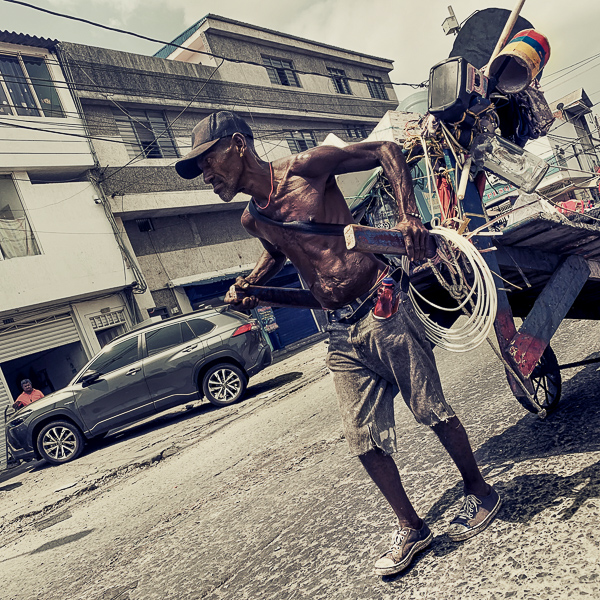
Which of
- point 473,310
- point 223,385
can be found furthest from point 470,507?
point 223,385

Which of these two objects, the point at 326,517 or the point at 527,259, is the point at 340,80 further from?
the point at 326,517

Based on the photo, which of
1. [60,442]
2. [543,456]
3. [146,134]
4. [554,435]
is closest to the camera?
[543,456]

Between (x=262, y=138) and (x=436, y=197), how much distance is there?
69.7 ft

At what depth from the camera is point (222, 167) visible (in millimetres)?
2514

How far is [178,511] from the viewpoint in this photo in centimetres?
432

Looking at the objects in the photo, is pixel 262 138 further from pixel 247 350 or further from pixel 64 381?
pixel 247 350

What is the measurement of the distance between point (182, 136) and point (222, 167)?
19082 millimetres

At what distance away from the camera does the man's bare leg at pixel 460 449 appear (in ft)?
7.67

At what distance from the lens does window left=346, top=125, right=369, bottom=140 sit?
95.6 ft

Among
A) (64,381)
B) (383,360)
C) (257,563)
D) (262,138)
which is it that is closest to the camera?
(383,360)

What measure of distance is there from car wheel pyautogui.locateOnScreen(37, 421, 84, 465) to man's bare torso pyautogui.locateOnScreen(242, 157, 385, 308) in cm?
861

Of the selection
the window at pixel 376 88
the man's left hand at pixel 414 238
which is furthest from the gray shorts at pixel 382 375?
the window at pixel 376 88

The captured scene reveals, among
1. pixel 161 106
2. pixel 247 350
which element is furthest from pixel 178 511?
pixel 161 106

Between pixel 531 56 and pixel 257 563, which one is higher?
pixel 531 56
